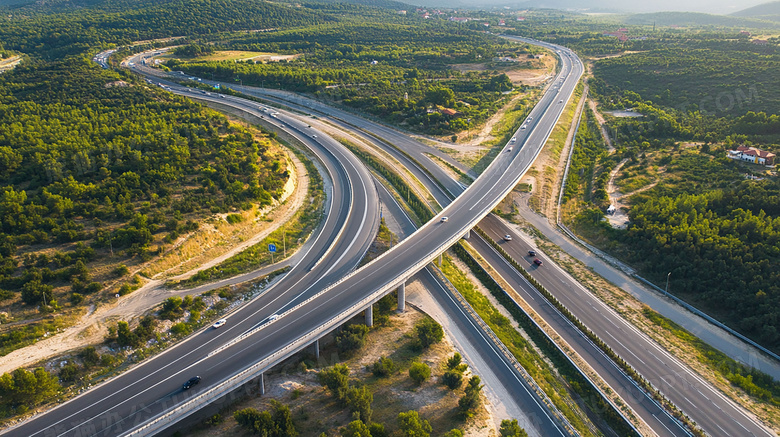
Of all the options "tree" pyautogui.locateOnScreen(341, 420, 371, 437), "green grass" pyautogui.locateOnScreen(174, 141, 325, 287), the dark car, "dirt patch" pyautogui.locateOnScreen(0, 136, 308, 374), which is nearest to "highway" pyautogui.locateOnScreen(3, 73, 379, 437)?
the dark car

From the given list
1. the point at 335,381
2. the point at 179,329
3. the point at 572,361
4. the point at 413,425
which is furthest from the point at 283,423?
the point at 572,361

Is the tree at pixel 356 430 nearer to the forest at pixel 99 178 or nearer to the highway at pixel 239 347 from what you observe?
the highway at pixel 239 347

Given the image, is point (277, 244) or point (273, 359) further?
point (277, 244)

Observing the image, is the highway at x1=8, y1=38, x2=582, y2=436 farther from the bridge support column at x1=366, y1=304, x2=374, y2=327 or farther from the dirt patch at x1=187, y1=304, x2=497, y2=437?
the dirt patch at x1=187, y1=304, x2=497, y2=437

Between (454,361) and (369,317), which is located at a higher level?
(369,317)

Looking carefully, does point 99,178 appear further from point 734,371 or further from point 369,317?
point 734,371

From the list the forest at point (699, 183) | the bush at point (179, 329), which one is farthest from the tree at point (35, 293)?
the forest at point (699, 183)
